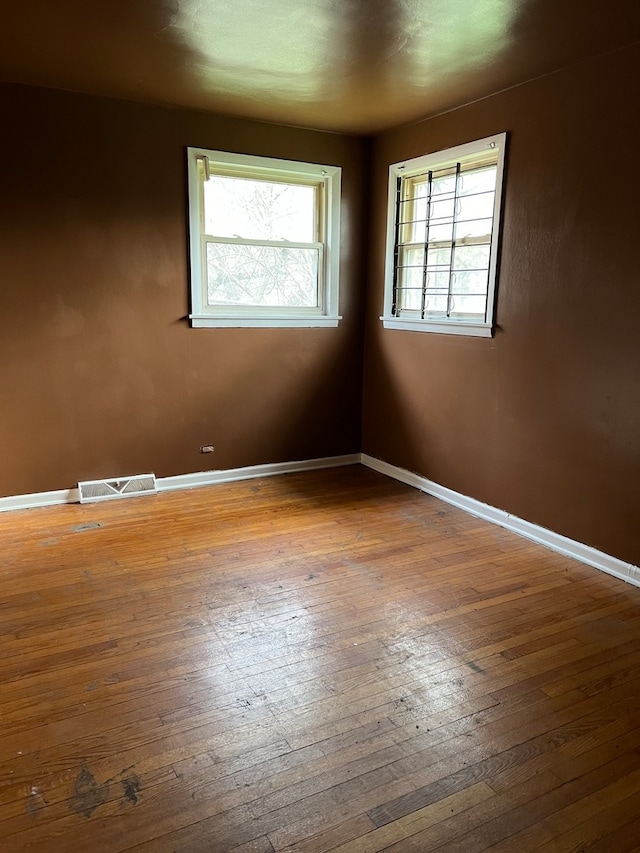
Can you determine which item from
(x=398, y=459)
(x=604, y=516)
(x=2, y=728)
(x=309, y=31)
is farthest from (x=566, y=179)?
(x=2, y=728)

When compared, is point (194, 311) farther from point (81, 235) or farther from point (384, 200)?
point (384, 200)

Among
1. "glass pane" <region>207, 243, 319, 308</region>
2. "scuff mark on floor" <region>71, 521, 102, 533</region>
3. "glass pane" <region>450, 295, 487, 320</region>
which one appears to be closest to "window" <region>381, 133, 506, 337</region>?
"glass pane" <region>450, 295, 487, 320</region>

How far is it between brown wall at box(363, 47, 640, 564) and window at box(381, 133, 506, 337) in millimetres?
96

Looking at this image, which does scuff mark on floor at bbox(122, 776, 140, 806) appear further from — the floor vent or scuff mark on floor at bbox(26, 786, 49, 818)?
the floor vent

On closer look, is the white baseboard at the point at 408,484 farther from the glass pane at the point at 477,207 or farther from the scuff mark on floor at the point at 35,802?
the scuff mark on floor at the point at 35,802

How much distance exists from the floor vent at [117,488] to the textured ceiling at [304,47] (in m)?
2.43

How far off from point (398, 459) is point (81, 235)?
270 cm

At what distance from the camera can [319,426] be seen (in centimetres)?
487

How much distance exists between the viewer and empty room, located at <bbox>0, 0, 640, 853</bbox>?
1.80m

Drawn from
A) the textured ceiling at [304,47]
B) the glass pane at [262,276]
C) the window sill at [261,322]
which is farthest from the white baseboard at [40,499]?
the textured ceiling at [304,47]

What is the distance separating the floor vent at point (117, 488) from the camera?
13.2ft

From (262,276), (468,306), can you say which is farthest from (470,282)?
(262,276)

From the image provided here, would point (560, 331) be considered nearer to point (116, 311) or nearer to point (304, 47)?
point (304, 47)

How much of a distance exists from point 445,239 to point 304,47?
157cm
